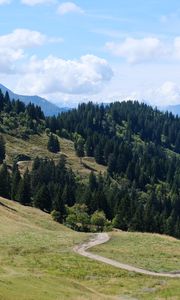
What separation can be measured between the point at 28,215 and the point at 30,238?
3370cm

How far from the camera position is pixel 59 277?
5022 cm

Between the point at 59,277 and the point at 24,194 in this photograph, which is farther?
the point at 24,194

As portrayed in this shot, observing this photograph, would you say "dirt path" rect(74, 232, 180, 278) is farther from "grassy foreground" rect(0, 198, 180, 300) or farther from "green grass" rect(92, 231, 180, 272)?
"grassy foreground" rect(0, 198, 180, 300)

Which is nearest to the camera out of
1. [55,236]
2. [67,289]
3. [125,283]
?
[67,289]

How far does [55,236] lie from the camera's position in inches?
3179

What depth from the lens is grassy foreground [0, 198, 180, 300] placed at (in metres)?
41.2

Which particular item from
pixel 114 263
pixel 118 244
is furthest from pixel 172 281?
pixel 118 244

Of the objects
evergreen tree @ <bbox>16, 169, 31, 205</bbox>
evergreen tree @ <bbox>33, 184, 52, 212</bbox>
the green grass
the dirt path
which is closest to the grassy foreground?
the dirt path

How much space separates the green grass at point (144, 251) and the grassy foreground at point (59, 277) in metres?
5.53

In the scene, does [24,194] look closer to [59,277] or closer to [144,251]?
[144,251]

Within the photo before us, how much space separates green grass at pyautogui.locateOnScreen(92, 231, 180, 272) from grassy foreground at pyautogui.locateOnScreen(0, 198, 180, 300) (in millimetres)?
5529

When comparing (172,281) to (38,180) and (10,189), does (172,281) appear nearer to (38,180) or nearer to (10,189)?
(10,189)

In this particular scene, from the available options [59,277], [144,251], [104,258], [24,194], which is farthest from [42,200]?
[59,277]

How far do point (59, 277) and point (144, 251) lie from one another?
25417 mm
